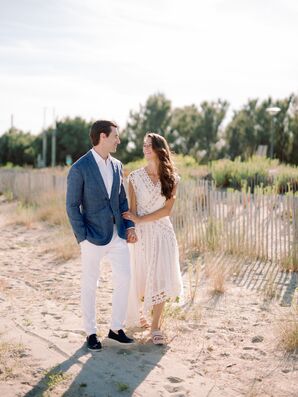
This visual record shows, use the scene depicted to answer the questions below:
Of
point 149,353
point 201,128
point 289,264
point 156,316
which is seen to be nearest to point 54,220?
point 289,264

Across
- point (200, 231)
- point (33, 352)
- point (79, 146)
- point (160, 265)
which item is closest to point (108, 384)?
point (33, 352)

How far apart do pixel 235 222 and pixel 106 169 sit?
434 centimetres

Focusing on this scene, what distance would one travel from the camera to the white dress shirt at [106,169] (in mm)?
4201

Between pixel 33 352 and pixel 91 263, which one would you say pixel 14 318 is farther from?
pixel 91 263

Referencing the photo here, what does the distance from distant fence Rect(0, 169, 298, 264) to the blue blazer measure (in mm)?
3803

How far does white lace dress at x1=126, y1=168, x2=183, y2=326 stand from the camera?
4.52 meters

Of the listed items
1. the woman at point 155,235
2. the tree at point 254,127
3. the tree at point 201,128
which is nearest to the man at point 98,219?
the woman at point 155,235

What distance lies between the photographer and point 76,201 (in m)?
4.09

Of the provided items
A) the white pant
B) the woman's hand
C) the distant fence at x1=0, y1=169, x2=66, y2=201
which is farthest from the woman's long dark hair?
the distant fence at x1=0, y1=169, x2=66, y2=201

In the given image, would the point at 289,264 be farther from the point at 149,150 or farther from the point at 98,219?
the point at 98,219

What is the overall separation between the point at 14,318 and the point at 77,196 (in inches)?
68.8

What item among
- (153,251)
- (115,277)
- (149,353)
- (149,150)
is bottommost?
(149,353)

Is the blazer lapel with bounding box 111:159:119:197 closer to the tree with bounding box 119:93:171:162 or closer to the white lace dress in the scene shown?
the white lace dress

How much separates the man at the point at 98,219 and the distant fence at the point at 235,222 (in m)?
3.65
